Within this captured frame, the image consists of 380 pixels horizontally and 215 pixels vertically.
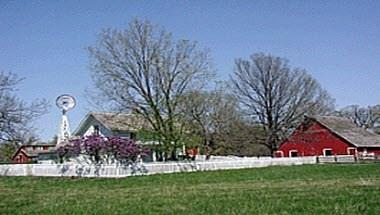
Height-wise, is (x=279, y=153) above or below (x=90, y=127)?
below

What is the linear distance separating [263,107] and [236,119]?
16.9 feet

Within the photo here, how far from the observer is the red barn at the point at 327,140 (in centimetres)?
6719

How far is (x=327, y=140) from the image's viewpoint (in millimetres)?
68875

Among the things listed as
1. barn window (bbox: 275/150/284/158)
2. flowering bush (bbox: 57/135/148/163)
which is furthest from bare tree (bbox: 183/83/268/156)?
flowering bush (bbox: 57/135/148/163)

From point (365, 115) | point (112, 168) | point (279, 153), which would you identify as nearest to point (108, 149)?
point (112, 168)

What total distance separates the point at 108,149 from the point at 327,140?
3519 cm

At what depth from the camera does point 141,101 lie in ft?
158

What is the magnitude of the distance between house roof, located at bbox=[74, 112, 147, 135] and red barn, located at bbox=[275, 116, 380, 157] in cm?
2259

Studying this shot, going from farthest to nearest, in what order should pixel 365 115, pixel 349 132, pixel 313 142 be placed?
pixel 365 115 < pixel 313 142 < pixel 349 132

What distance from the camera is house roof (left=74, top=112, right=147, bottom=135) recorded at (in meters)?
48.9

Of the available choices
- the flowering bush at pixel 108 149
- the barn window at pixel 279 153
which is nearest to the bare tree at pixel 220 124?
the barn window at pixel 279 153

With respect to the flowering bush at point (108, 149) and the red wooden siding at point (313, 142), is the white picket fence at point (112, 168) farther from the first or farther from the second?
the red wooden siding at point (313, 142)

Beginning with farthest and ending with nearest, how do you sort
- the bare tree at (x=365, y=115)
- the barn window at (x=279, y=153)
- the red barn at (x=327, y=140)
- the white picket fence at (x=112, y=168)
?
1. the bare tree at (x=365, y=115)
2. the barn window at (x=279, y=153)
3. the red barn at (x=327, y=140)
4. the white picket fence at (x=112, y=168)

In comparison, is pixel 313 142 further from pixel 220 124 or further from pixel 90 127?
pixel 90 127
